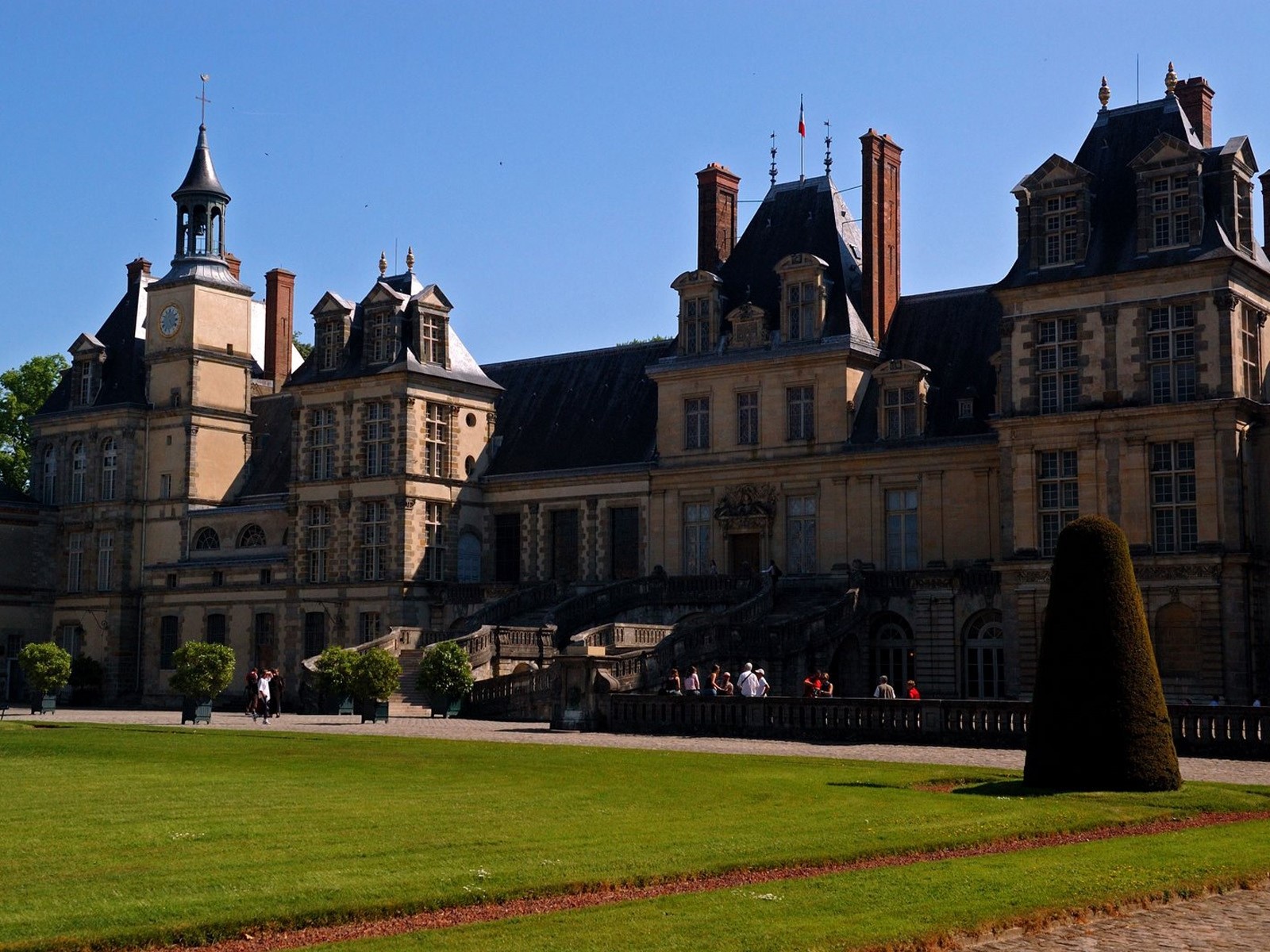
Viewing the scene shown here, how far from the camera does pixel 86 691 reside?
55.1 meters

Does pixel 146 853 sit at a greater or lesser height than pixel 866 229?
lesser

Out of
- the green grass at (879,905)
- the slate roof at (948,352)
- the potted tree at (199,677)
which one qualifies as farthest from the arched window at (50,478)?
the green grass at (879,905)

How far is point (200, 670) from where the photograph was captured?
123 ft

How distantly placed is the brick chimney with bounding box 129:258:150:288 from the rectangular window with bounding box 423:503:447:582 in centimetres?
1698

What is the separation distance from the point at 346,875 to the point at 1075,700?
30.1 ft

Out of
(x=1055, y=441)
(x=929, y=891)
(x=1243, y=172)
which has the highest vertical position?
(x=1243, y=172)

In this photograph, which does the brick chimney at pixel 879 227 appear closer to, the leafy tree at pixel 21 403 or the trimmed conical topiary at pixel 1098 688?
the trimmed conical topiary at pixel 1098 688

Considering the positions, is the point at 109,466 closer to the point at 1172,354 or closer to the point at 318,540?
the point at 318,540

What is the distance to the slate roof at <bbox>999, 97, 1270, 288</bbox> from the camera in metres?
37.2

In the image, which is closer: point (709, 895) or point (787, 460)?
point (709, 895)

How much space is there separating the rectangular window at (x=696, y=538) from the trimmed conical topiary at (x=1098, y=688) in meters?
27.7

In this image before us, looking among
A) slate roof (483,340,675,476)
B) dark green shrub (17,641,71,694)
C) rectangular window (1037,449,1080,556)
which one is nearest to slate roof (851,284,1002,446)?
rectangular window (1037,449,1080,556)

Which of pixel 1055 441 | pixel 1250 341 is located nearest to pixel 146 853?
pixel 1055 441

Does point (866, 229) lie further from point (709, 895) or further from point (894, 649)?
point (709, 895)
